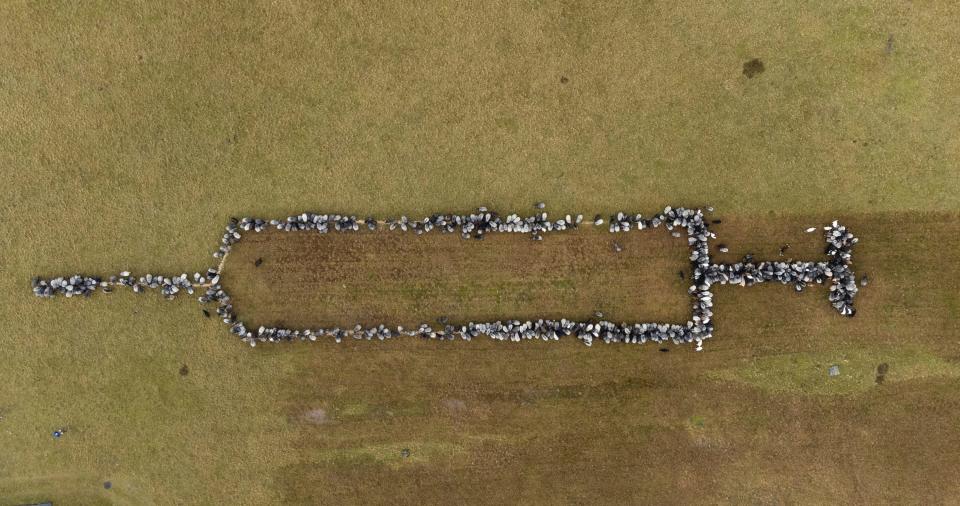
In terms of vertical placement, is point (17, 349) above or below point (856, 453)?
above

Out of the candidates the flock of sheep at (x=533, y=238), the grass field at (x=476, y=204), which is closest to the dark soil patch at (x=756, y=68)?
the grass field at (x=476, y=204)

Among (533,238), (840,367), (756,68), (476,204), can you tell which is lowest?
(840,367)

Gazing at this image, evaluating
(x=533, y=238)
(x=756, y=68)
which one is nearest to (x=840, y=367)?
(x=756, y=68)

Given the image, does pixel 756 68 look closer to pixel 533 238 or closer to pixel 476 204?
pixel 533 238

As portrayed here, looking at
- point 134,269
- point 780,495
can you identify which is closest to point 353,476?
point 134,269

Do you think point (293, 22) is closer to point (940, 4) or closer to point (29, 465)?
point (29, 465)

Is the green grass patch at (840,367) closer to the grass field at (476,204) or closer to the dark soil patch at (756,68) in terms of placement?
the grass field at (476,204)

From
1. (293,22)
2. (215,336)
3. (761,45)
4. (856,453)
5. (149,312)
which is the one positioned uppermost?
(293,22)
